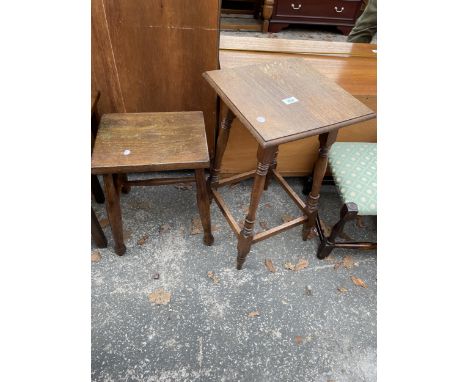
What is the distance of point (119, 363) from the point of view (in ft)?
4.68

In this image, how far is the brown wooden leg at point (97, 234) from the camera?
1672mm

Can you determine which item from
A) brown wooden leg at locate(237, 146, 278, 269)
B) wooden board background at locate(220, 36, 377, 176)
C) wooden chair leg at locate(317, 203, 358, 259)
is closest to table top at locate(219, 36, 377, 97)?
wooden board background at locate(220, 36, 377, 176)

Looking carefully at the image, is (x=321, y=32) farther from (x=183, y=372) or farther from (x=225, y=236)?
(x=183, y=372)

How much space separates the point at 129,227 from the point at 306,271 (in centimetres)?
117

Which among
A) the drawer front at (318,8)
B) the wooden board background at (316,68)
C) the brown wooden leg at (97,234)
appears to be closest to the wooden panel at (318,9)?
the drawer front at (318,8)

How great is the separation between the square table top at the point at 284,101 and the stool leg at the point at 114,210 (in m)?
0.69

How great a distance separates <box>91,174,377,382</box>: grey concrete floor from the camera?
1.46 meters

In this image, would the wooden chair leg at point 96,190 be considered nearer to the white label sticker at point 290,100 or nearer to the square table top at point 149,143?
the square table top at point 149,143

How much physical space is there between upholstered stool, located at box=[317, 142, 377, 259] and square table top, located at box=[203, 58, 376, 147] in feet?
1.74

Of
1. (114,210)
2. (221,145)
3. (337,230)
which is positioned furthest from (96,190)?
(337,230)

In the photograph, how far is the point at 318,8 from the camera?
13.8 feet

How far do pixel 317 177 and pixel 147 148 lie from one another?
0.88 meters

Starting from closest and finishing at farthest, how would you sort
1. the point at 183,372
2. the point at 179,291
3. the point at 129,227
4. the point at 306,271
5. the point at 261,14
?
the point at 183,372, the point at 179,291, the point at 306,271, the point at 129,227, the point at 261,14

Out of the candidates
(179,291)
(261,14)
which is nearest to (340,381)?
(179,291)
